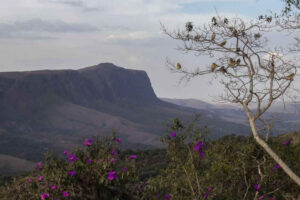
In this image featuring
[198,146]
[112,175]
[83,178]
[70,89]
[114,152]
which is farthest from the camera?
[70,89]

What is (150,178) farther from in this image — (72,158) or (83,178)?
(72,158)

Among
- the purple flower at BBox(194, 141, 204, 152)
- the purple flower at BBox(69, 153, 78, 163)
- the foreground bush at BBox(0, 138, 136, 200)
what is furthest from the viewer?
the purple flower at BBox(194, 141, 204, 152)

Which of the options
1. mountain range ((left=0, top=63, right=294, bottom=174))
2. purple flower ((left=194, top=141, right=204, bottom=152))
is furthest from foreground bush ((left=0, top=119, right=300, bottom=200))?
mountain range ((left=0, top=63, right=294, bottom=174))

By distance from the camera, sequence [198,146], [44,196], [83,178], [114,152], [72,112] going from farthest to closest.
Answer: [72,112] < [198,146] < [114,152] < [83,178] < [44,196]

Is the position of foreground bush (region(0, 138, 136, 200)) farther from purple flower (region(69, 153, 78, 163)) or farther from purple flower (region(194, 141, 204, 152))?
purple flower (region(194, 141, 204, 152))

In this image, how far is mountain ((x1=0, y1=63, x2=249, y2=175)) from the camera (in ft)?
398

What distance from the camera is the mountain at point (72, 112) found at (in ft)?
398

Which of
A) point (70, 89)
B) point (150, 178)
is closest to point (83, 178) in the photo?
point (150, 178)

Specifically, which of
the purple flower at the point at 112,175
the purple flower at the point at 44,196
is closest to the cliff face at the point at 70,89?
the purple flower at the point at 44,196

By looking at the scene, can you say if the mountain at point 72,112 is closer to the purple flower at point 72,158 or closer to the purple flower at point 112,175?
the purple flower at point 72,158

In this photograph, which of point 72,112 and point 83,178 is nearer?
point 83,178

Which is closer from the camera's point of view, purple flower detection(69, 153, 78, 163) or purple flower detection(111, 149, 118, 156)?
purple flower detection(69, 153, 78, 163)

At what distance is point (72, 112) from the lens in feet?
475

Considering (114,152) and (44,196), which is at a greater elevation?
(114,152)
